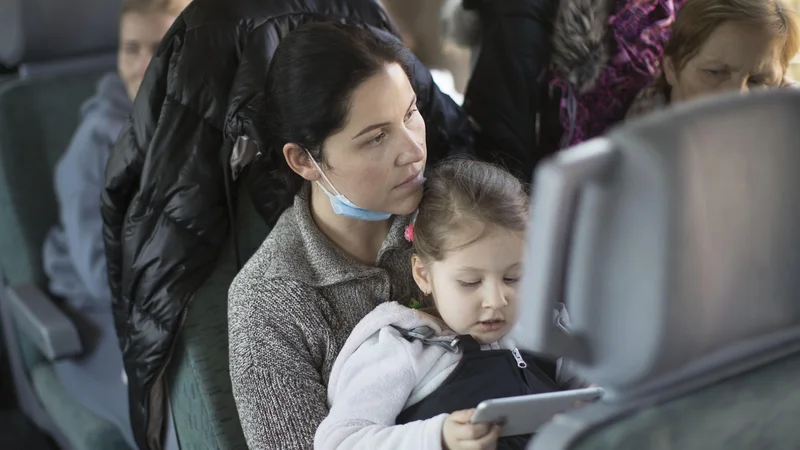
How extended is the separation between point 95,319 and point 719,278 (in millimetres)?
2134

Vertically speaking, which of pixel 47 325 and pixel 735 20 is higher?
pixel 735 20

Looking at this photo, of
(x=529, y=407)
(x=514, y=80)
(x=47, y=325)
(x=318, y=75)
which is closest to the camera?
(x=529, y=407)

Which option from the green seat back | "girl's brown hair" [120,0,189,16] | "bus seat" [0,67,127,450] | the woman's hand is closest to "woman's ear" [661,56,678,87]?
the woman's hand

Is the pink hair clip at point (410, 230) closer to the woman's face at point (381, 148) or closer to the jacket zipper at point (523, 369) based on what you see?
the woman's face at point (381, 148)

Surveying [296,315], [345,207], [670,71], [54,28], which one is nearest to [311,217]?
[345,207]

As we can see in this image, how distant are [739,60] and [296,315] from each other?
0.89 metres

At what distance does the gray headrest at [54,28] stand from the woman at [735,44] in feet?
4.99

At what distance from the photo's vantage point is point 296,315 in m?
1.53

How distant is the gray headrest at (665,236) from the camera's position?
753 mm

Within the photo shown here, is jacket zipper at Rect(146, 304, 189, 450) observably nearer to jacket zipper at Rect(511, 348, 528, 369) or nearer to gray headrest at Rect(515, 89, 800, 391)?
jacket zipper at Rect(511, 348, 528, 369)

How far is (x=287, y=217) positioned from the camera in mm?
1658

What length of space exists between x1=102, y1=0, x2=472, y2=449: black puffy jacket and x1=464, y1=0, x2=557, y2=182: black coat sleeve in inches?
15.9

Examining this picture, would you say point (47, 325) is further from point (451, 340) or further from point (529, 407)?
point (529, 407)

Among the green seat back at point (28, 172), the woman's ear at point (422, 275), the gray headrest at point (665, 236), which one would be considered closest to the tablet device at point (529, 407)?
the gray headrest at point (665, 236)
